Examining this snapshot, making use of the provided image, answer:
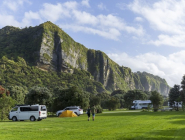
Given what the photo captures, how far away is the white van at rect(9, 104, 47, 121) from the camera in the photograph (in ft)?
95.9

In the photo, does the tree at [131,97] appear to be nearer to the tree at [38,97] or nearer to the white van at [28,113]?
the tree at [38,97]

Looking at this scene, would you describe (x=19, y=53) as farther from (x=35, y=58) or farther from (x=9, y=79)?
(x=9, y=79)

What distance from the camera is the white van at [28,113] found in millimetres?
29236

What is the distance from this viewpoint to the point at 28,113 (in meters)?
29.6

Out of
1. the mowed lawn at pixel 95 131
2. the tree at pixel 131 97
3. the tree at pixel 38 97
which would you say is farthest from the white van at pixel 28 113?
the tree at pixel 131 97

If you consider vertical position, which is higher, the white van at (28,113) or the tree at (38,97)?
the tree at (38,97)

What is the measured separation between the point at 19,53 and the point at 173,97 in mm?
158999

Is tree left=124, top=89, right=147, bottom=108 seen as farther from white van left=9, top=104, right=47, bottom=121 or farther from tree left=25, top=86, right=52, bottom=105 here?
→ white van left=9, top=104, right=47, bottom=121

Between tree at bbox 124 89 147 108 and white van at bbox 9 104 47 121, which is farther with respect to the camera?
tree at bbox 124 89 147 108

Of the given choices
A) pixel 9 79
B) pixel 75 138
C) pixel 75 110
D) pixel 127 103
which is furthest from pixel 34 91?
pixel 9 79

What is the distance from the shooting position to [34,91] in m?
54.4

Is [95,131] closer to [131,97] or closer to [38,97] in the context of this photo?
[38,97]

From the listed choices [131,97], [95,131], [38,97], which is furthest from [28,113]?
[131,97]

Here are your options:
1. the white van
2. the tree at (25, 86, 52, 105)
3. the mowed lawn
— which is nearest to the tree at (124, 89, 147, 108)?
the tree at (25, 86, 52, 105)
